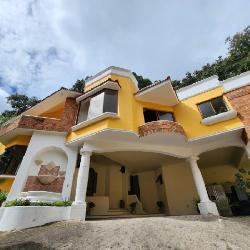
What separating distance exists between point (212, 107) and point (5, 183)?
14.2 m

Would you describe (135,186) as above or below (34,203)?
above

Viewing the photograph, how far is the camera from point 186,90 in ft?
47.5

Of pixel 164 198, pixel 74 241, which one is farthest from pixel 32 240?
pixel 164 198

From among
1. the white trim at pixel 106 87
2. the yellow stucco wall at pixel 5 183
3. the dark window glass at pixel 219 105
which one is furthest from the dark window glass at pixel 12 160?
the dark window glass at pixel 219 105

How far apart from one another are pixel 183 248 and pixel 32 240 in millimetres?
4827

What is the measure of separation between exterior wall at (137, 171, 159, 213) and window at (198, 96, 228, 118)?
749 cm

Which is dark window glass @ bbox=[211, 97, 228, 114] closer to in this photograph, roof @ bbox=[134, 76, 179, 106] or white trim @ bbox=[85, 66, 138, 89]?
roof @ bbox=[134, 76, 179, 106]

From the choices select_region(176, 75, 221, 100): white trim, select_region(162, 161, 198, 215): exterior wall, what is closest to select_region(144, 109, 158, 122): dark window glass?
select_region(176, 75, 221, 100): white trim

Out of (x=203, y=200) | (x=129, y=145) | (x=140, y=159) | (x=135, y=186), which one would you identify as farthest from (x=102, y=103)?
(x=135, y=186)

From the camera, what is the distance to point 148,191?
16547 millimetres

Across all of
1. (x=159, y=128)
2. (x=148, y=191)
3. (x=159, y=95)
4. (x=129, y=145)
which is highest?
(x=159, y=95)

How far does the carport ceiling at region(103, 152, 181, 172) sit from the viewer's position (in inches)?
550

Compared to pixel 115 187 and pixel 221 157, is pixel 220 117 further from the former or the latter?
pixel 115 187

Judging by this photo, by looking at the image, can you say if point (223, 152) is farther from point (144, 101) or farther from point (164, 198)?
point (144, 101)
